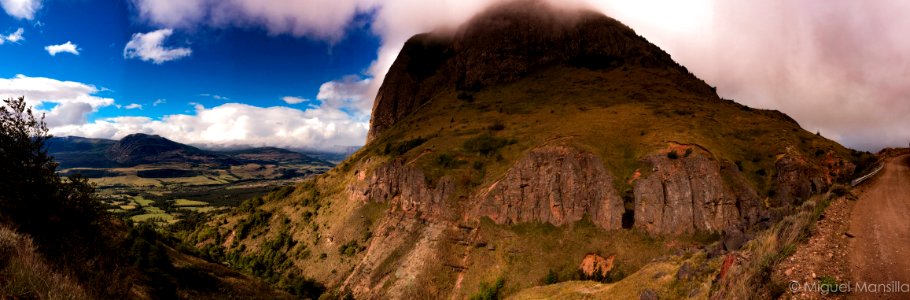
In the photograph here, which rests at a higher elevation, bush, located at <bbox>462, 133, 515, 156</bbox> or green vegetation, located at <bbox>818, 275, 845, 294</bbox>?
bush, located at <bbox>462, 133, 515, 156</bbox>

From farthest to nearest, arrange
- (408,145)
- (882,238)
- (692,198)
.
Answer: (408,145) → (692,198) → (882,238)

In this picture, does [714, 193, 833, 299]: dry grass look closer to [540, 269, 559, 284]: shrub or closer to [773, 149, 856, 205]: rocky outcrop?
[540, 269, 559, 284]: shrub

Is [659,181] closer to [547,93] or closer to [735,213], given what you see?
[735,213]

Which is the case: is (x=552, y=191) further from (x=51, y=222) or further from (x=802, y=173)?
(x=51, y=222)

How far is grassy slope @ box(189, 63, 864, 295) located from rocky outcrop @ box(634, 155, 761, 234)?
382 centimetres

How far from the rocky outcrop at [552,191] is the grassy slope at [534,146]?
276cm

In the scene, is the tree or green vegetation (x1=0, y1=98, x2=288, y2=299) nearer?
green vegetation (x1=0, y1=98, x2=288, y2=299)

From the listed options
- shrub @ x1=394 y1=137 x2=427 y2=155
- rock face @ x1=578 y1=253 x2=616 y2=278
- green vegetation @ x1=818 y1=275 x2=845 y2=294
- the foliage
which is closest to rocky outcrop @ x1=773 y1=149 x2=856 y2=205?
rock face @ x1=578 y1=253 x2=616 y2=278

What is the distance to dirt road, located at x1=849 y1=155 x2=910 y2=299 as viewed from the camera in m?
11.7

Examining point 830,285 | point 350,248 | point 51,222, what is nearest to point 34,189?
point 51,222

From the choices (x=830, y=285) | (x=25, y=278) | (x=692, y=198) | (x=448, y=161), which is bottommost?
(x=692, y=198)

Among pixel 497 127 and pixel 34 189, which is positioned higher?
pixel 497 127

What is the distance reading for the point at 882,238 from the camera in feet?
45.6

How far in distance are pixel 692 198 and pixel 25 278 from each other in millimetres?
84011
